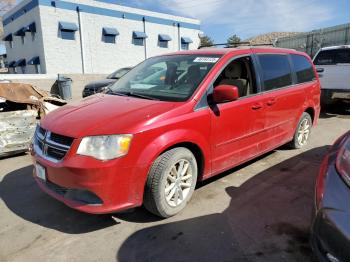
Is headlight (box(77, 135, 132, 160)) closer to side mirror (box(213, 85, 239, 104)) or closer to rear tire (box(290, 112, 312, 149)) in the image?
side mirror (box(213, 85, 239, 104))

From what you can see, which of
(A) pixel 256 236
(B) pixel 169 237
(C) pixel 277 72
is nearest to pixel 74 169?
(B) pixel 169 237

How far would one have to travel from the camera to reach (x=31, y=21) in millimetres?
20234

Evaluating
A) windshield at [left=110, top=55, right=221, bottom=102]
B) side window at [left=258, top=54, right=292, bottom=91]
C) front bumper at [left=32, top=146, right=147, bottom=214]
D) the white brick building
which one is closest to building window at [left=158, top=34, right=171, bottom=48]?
the white brick building

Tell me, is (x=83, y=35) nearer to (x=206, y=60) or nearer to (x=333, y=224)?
(x=206, y=60)

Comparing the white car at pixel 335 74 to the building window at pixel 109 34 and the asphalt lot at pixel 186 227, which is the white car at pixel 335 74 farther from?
the building window at pixel 109 34

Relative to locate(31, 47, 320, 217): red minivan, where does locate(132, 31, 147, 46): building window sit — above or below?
above

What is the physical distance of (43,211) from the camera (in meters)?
3.72

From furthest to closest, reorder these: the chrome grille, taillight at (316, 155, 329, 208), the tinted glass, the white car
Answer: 1. the tinted glass
2. the white car
3. the chrome grille
4. taillight at (316, 155, 329, 208)

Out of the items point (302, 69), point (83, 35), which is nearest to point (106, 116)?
point (302, 69)

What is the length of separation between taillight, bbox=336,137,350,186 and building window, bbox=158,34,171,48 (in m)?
23.9

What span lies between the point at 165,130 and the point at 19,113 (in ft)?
11.2

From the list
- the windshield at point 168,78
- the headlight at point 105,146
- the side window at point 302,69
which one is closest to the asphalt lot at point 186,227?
the headlight at point 105,146

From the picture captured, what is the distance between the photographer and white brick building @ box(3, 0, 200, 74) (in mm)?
19688

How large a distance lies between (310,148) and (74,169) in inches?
176
